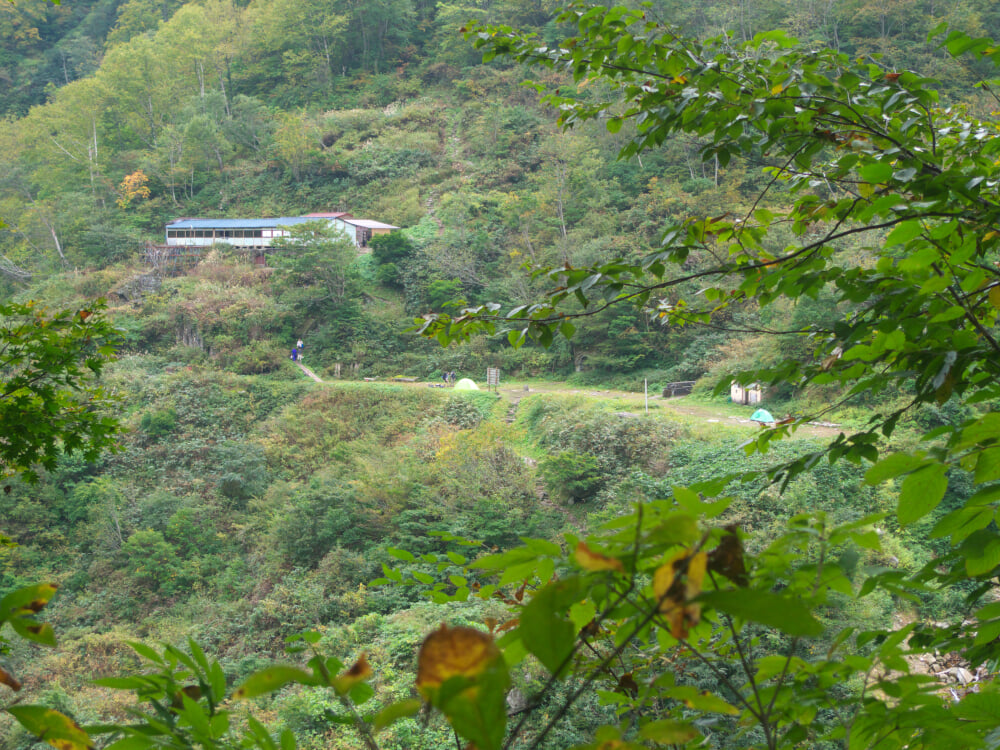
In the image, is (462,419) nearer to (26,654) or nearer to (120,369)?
(26,654)

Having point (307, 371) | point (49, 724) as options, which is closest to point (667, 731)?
point (49, 724)

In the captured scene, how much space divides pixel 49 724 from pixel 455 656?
34 cm

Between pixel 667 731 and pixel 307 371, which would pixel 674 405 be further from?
pixel 667 731

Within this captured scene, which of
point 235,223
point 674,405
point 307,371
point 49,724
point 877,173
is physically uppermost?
point 877,173

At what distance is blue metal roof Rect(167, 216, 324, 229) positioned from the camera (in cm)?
1808

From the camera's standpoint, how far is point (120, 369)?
12.8 meters

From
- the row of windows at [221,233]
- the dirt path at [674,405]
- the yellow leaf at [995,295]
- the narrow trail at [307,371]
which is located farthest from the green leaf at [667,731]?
the row of windows at [221,233]

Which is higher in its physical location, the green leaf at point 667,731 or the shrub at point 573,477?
the green leaf at point 667,731

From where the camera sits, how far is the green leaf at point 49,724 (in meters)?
0.38

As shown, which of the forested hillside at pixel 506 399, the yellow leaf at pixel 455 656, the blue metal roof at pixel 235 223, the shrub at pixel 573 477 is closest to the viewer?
the yellow leaf at pixel 455 656

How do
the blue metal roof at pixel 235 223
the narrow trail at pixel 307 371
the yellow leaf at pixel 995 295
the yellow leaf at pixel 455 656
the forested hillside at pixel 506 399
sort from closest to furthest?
the yellow leaf at pixel 455 656 → the forested hillside at pixel 506 399 → the yellow leaf at pixel 995 295 → the narrow trail at pixel 307 371 → the blue metal roof at pixel 235 223

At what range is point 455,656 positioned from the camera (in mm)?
232

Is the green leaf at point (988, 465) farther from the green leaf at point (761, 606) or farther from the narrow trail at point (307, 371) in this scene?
the narrow trail at point (307, 371)

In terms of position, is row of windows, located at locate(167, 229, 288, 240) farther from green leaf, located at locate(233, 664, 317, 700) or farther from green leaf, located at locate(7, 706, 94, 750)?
green leaf, located at locate(233, 664, 317, 700)
